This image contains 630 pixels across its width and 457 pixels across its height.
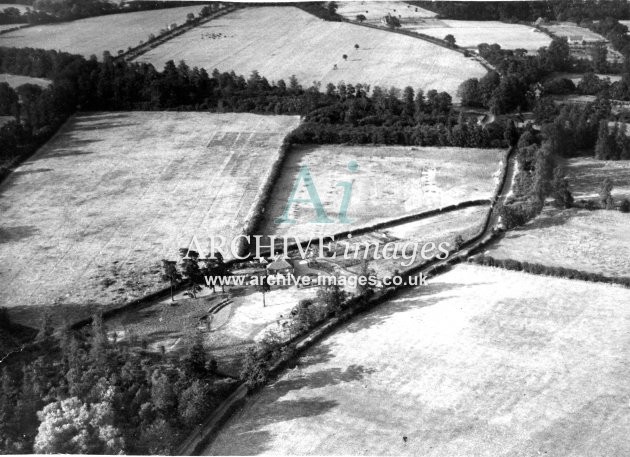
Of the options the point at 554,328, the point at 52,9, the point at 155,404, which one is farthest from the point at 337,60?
the point at 155,404

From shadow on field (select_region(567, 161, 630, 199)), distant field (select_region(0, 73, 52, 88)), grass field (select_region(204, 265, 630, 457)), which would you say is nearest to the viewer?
grass field (select_region(204, 265, 630, 457))

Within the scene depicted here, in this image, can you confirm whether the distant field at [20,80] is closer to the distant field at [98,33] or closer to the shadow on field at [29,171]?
the distant field at [98,33]

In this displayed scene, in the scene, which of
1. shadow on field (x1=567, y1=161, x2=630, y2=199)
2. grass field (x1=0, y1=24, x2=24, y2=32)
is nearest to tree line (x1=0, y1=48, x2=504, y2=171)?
grass field (x1=0, y1=24, x2=24, y2=32)

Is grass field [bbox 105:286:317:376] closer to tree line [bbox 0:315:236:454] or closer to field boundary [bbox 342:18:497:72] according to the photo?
tree line [bbox 0:315:236:454]

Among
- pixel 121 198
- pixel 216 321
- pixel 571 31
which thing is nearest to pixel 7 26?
pixel 121 198

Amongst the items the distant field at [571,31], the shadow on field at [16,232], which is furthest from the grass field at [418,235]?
the distant field at [571,31]

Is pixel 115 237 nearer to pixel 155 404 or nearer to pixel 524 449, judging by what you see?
pixel 155 404
